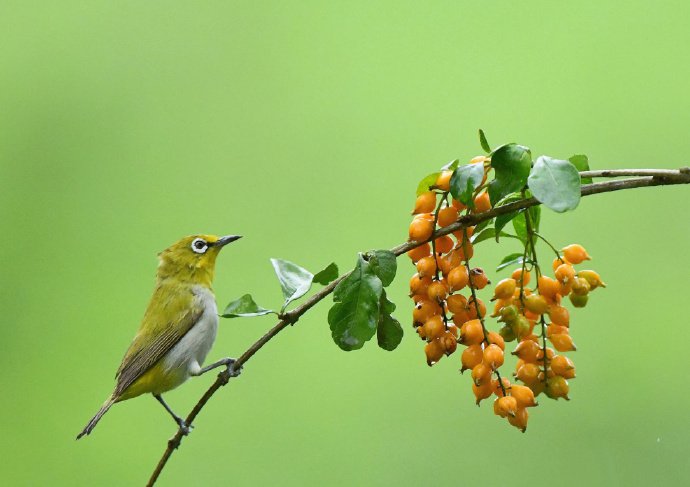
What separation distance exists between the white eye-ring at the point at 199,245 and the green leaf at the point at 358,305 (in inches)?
46.0

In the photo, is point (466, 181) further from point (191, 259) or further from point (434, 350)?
point (191, 259)

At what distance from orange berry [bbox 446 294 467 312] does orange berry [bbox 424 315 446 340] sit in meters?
0.02

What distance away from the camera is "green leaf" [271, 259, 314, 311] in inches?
43.9

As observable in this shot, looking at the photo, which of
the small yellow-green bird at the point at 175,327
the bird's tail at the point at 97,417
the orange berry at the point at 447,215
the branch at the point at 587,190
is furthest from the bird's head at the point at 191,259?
the orange berry at the point at 447,215

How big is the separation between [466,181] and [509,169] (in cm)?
5

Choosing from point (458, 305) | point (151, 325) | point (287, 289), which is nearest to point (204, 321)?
point (151, 325)

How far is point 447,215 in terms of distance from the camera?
3.30 ft

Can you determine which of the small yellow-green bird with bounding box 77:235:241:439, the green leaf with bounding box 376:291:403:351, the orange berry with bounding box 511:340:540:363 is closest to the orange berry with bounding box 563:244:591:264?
the orange berry with bounding box 511:340:540:363

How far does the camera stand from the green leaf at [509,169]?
2.94 ft

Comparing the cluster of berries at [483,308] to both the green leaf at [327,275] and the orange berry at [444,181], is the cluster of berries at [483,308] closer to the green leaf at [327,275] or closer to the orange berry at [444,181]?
the orange berry at [444,181]

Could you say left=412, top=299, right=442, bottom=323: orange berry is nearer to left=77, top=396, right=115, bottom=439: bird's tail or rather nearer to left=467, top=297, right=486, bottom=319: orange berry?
left=467, top=297, right=486, bottom=319: orange berry

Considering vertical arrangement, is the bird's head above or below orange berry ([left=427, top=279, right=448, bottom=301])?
below

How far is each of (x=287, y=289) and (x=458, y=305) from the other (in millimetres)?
220

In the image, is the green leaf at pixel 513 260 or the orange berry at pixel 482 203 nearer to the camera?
the orange berry at pixel 482 203
